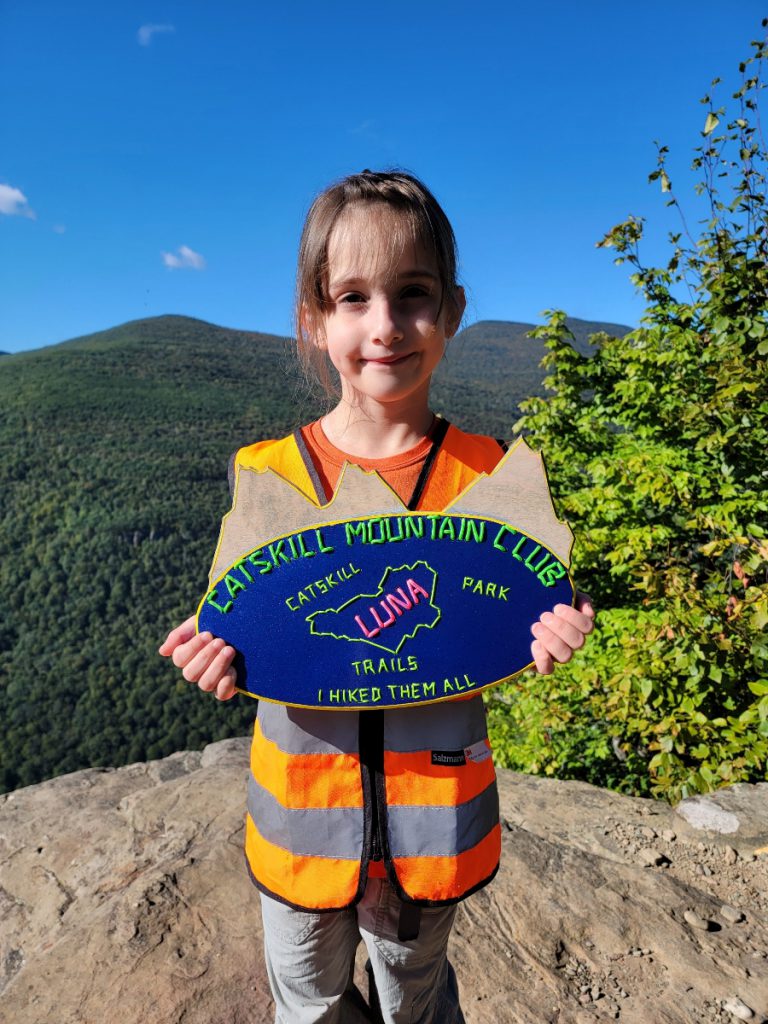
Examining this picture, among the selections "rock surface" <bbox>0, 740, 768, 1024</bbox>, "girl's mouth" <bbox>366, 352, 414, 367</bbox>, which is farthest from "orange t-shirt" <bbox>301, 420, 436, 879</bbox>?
"rock surface" <bbox>0, 740, 768, 1024</bbox>

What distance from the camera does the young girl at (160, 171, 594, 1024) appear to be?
51.9 inches

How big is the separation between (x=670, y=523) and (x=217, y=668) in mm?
6092

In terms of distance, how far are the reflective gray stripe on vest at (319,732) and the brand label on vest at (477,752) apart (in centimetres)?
25

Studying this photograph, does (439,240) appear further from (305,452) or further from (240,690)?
(240,690)

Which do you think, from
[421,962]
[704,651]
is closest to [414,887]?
[421,962]

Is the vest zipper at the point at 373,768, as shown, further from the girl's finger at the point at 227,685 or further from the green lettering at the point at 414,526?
→ the green lettering at the point at 414,526

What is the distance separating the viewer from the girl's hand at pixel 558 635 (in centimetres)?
127

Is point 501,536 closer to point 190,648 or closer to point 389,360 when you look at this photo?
point 389,360

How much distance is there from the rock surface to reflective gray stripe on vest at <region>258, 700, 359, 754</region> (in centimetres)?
139

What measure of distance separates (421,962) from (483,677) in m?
0.77

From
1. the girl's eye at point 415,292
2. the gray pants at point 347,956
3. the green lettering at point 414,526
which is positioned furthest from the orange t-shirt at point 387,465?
the gray pants at point 347,956

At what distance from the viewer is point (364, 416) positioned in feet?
4.82

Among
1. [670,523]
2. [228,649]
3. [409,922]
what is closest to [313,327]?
[228,649]

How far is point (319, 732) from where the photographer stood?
138 cm
